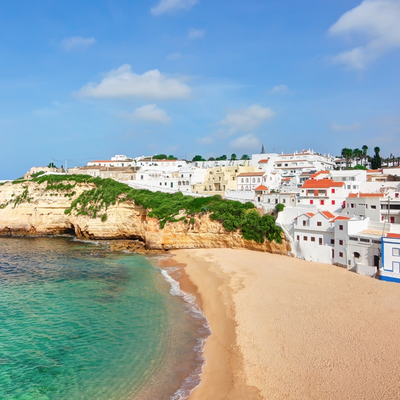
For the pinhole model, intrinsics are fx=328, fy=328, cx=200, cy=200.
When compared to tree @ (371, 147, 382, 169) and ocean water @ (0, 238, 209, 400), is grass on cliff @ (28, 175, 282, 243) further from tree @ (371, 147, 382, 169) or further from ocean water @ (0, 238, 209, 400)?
tree @ (371, 147, 382, 169)

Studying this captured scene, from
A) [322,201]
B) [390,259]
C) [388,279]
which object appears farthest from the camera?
[322,201]

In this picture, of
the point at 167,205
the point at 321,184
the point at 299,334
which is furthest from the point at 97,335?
the point at 321,184

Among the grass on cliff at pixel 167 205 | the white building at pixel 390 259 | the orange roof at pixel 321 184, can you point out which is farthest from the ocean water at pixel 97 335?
the orange roof at pixel 321 184

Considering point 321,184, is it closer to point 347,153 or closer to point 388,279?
point 388,279

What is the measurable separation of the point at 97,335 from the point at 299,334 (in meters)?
9.67

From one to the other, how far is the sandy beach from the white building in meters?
0.79

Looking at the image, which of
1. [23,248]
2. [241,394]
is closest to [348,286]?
[241,394]

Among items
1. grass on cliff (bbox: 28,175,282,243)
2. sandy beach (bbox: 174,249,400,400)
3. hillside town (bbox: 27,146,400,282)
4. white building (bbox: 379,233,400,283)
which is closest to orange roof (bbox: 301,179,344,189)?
hillside town (bbox: 27,146,400,282)

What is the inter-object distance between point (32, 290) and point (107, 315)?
25.5 feet

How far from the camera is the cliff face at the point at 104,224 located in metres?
36.2

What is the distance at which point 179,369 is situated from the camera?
13.1 meters

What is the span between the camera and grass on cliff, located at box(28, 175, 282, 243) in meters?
33.5

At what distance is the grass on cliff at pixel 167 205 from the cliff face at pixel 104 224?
69cm

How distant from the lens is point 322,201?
122 ft
